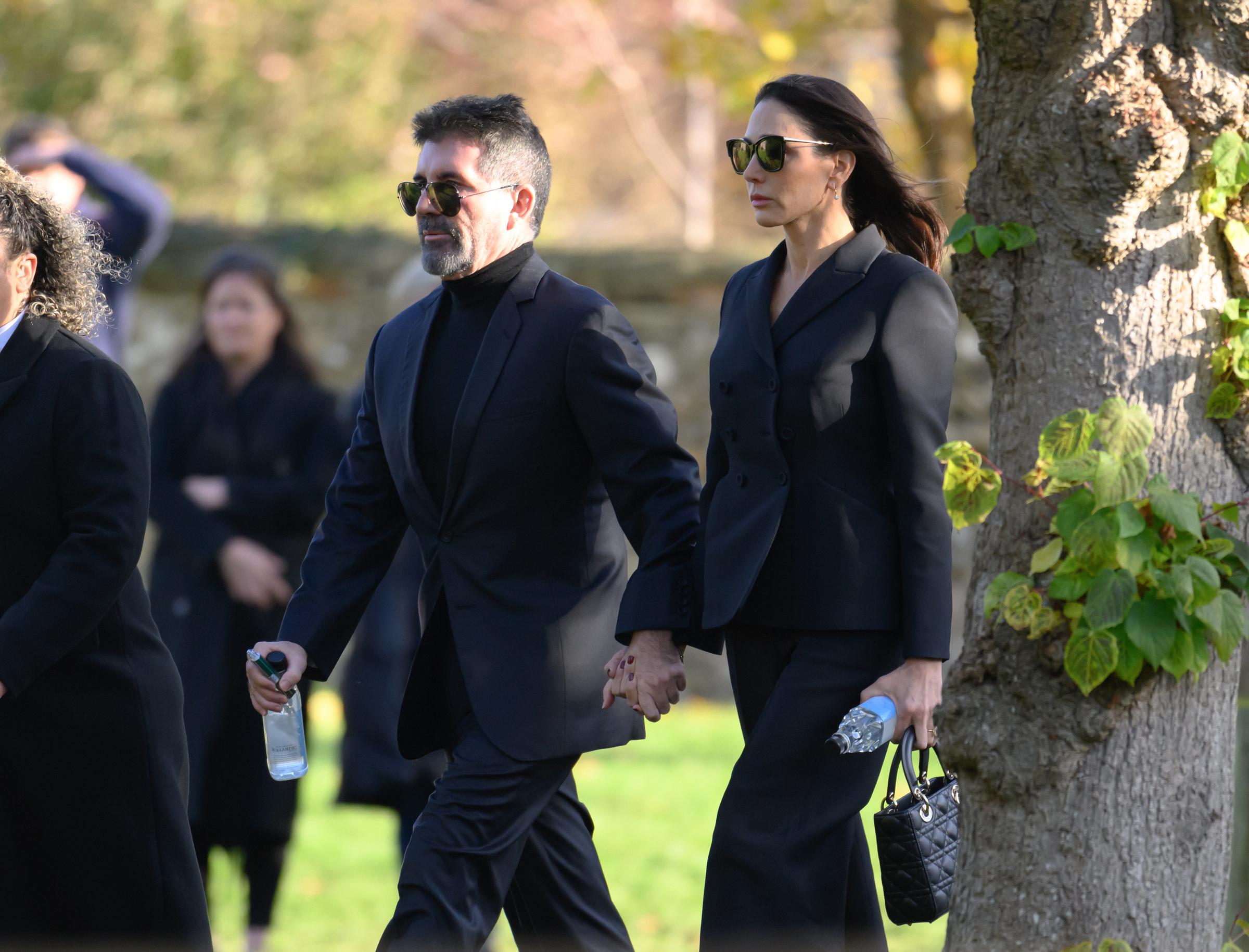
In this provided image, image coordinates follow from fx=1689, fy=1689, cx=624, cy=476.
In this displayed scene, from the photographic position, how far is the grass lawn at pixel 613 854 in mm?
5934

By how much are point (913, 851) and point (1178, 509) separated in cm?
90

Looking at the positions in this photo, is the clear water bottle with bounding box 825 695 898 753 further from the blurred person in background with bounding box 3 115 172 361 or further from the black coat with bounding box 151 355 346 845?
the blurred person in background with bounding box 3 115 172 361

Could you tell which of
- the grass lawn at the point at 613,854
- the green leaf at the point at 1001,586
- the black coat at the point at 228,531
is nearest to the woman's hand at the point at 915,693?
the green leaf at the point at 1001,586

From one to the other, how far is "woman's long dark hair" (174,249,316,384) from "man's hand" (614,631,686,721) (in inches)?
107

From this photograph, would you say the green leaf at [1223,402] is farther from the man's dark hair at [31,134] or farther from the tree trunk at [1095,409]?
the man's dark hair at [31,134]

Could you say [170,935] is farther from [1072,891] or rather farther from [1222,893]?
[1222,893]

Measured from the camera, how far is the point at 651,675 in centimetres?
369

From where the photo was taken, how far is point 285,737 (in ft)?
13.8

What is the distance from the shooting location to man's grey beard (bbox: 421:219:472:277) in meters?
4.07

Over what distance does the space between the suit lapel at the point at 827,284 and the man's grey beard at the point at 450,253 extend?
0.83 metres

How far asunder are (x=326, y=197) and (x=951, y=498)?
1748 centimetres

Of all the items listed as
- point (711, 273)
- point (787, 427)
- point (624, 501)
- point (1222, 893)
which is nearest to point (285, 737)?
point (624, 501)

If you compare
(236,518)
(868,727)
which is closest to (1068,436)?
(868,727)

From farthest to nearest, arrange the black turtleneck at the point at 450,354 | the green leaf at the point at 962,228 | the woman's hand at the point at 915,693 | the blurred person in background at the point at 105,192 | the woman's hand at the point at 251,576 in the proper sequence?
the blurred person in background at the point at 105,192
the woman's hand at the point at 251,576
the black turtleneck at the point at 450,354
the green leaf at the point at 962,228
the woman's hand at the point at 915,693
